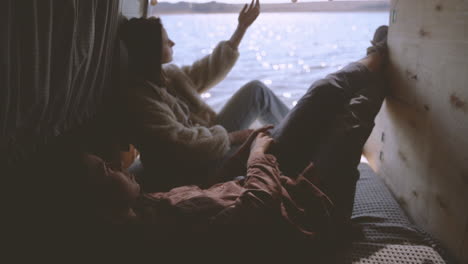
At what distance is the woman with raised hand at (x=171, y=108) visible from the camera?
1.42 metres

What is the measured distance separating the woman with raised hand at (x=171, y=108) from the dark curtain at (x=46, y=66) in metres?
0.22

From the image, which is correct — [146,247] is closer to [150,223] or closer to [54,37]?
[150,223]

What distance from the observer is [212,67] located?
5.89ft

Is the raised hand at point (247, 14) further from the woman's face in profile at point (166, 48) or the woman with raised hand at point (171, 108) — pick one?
the woman's face in profile at point (166, 48)

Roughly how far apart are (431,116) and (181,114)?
3.19 ft

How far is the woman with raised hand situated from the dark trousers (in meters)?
0.36

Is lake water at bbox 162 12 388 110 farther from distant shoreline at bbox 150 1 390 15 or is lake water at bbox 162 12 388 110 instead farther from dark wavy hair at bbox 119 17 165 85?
dark wavy hair at bbox 119 17 165 85

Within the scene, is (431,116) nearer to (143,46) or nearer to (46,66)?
(143,46)

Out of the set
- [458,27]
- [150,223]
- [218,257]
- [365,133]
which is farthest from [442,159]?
[150,223]

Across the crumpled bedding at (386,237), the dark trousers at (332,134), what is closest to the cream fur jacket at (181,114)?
the dark trousers at (332,134)

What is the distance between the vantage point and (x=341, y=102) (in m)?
1.28

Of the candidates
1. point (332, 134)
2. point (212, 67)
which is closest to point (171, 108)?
point (212, 67)

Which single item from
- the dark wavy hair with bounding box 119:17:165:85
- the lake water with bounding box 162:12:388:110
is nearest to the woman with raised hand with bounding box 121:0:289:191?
the dark wavy hair with bounding box 119:17:165:85

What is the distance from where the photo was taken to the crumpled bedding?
1210mm
